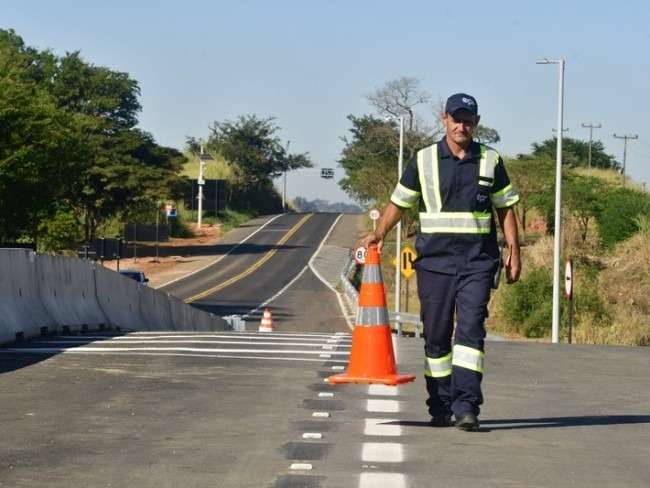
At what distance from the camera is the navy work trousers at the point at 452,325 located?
29.7 feet

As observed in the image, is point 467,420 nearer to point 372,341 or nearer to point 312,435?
point 312,435

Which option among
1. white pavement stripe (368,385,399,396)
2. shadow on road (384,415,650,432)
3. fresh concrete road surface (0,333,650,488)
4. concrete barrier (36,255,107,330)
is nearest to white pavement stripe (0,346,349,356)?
fresh concrete road surface (0,333,650,488)

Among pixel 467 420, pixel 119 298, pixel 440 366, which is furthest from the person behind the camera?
pixel 119 298

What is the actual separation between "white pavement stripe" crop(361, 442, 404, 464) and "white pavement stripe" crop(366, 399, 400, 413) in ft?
5.54

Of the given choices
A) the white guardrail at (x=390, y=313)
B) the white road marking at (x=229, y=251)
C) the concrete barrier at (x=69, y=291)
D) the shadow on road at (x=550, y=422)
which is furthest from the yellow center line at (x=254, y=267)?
the shadow on road at (x=550, y=422)

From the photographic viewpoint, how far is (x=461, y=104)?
918cm

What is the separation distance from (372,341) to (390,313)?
882 inches

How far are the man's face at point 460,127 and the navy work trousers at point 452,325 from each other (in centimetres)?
82

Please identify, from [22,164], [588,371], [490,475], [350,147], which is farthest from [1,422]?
[350,147]

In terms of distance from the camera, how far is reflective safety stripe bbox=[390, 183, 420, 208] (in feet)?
30.9

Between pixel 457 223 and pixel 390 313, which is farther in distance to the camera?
pixel 390 313

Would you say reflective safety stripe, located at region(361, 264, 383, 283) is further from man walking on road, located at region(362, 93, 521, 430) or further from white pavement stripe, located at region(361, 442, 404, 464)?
white pavement stripe, located at region(361, 442, 404, 464)

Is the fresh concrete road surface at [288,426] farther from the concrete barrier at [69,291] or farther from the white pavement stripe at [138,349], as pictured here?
the concrete barrier at [69,291]

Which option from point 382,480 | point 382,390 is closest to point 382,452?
point 382,480
